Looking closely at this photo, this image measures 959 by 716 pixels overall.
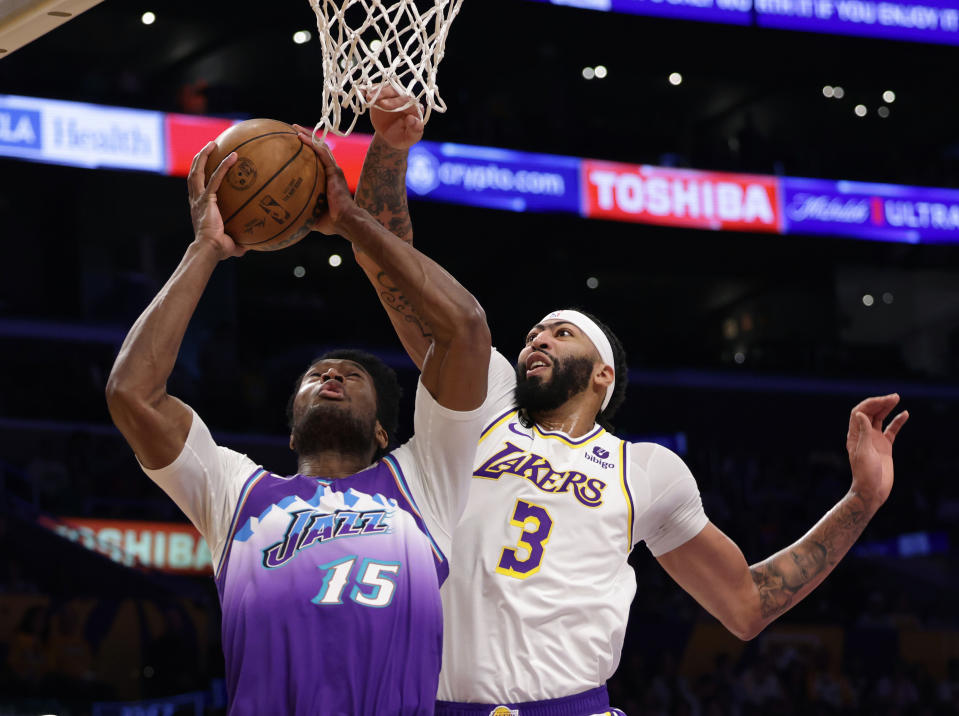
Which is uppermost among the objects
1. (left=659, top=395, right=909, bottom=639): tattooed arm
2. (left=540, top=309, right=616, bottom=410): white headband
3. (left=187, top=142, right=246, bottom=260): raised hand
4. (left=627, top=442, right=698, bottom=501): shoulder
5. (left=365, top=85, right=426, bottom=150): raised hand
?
(left=365, top=85, right=426, bottom=150): raised hand

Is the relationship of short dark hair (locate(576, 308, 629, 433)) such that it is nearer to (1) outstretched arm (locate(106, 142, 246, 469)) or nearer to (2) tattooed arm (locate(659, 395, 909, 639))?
(2) tattooed arm (locate(659, 395, 909, 639))

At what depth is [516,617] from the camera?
3.19 m

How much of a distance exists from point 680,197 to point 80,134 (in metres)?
6.99

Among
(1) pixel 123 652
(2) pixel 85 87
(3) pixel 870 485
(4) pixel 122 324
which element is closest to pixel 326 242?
(4) pixel 122 324

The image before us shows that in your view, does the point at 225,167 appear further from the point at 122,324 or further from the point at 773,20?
the point at 773,20

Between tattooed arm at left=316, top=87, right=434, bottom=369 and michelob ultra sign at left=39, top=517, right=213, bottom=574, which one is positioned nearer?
tattooed arm at left=316, top=87, right=434, bottom=369

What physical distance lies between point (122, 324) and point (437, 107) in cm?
1231

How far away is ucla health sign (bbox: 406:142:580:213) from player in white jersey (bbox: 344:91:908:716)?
34.4 feet

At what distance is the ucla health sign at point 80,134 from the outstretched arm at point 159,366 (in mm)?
10340

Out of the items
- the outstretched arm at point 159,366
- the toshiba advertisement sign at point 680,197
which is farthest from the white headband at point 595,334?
the toshiba advertisement sign at point 680,197

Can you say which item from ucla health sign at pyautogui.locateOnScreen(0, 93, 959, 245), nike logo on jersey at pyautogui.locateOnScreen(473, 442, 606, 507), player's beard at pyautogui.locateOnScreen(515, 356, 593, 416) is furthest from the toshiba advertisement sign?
nike logo on jersey at pyautogui.locateOnScreen(473, 442, 606, 507)

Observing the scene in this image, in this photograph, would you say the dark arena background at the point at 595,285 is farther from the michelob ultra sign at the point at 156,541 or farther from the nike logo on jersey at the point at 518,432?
the nike logo on jersey at the point at 518,432

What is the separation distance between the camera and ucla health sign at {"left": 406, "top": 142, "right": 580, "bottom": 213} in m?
14.2

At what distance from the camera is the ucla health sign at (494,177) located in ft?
46.5
